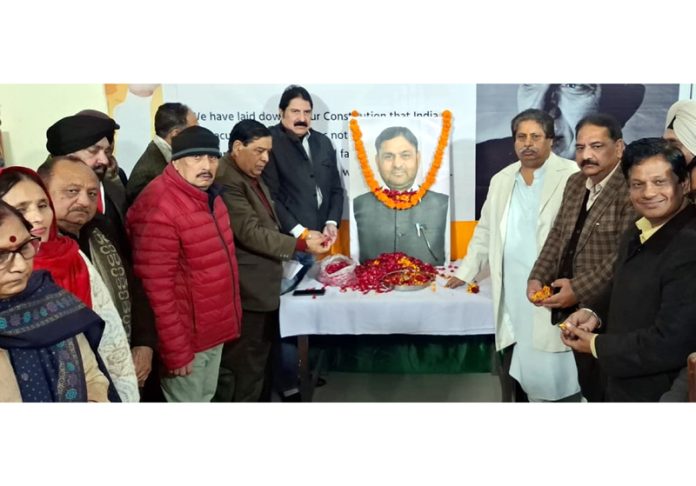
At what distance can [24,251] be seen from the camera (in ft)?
8.80

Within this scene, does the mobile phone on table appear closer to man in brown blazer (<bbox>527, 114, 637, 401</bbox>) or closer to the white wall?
man in brown blazer (<bbox>527, 114, 637, 401</bbox>)

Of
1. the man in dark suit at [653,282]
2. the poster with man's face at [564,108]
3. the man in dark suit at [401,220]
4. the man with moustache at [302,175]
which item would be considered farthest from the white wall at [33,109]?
the man in dark suit at [653,282]

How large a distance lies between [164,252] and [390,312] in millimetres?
988

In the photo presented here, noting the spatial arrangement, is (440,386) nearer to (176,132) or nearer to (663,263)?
(663,263)

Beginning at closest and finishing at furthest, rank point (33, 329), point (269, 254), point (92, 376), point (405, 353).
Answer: point (33, 329) < point (92, 376) < point (269, 254) < point (405, 353)

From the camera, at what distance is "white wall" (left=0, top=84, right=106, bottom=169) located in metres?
2.95

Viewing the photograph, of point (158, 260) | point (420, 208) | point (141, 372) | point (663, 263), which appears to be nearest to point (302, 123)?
point (420, 208)

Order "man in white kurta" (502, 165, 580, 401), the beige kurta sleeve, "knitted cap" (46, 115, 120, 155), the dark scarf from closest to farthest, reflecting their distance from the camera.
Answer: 1. the dark scarf
2. the beige kurta sleeve
3. "knitted cap" (46, 115, 120, 155)
4. "man in white kurta" (502, 165, 580, 401)

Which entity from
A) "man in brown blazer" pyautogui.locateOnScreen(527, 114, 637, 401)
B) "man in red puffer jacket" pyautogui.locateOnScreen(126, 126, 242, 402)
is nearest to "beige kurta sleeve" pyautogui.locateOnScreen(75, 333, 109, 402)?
"man in red puffer jacket" pyautogui.locateOnScreen(126, 126, 242, 402)

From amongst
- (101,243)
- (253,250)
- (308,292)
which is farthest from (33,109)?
(308,292)

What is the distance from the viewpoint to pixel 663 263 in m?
2.81

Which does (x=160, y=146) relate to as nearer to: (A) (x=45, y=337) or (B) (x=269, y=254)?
(B) (x=269, y=254)

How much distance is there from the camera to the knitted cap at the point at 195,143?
9.71 ft

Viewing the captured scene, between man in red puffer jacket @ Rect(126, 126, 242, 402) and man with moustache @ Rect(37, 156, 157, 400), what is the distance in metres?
0.05
